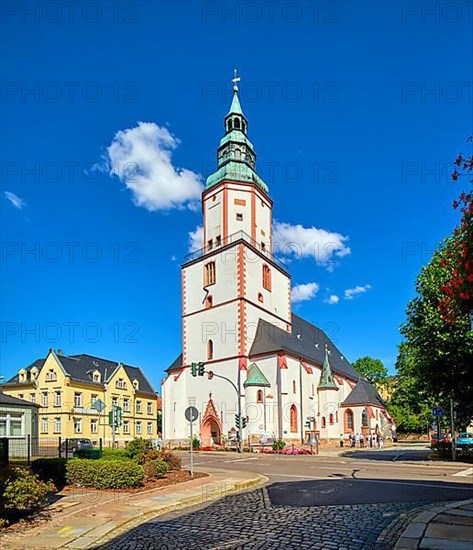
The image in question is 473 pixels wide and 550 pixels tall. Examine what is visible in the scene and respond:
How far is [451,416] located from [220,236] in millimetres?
28405

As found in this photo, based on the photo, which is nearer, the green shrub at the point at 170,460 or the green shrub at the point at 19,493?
the green shrub at the point at 19,493

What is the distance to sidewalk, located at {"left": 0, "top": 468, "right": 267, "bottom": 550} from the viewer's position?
9.10 metres

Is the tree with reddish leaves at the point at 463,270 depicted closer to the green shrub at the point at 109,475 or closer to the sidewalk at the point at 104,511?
the sidewalk at the point at 104,511

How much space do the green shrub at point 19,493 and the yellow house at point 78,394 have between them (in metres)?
46.2

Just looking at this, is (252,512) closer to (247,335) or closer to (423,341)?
(423,341)

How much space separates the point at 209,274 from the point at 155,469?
3379 centimetres

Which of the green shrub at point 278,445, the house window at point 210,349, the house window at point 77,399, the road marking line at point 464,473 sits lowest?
the green shrub at point 278,445

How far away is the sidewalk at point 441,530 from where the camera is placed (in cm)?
723

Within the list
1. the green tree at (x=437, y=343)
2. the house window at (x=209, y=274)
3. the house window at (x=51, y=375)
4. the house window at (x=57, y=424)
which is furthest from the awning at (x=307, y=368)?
the house window at (x=51, y=375)

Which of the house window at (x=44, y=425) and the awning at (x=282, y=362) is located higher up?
the awning at (x=282, y=362)

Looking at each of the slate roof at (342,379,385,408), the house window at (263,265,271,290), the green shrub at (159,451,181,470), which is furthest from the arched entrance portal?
the green shrub at (159,451,181,470)

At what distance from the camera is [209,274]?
50.9 metres

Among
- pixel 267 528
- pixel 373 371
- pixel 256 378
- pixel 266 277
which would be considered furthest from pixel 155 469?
pixel 373 371

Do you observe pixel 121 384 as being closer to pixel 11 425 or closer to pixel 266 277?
pixel 266 277
